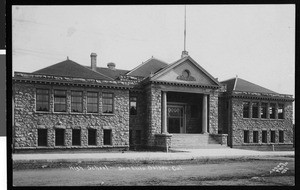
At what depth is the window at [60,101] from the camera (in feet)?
74.9

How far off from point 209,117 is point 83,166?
14.7 metres

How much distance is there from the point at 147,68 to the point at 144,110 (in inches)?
167

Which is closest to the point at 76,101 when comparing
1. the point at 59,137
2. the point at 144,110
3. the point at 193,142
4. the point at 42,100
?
the point at 42,100

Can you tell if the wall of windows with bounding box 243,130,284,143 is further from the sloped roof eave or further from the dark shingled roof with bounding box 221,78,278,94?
the sloped roof eave

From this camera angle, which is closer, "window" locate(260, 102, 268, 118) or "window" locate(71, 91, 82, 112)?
"window" locate(71, 91, 82, 112)

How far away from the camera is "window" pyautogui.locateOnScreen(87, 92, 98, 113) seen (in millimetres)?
23922

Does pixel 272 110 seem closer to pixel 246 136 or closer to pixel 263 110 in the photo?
pixel 263 110

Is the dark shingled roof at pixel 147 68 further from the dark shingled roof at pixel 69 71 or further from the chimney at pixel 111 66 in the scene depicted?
the dark shingled roof at pixel 69 71

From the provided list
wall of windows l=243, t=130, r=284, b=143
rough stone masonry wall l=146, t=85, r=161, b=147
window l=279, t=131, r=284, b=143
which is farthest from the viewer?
window l=279, t=131, r=284, b=143

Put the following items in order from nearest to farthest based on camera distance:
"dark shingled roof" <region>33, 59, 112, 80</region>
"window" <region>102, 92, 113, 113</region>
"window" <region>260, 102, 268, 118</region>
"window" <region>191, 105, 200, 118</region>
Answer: "dark shingled roof" <region>33, 59, 112, 80</region> → "window" <region>102, 92, 113, 113</region> → "window" <region>260, 102, 268, 118</region> → "window" <region>191, 105, 200, 118</region>

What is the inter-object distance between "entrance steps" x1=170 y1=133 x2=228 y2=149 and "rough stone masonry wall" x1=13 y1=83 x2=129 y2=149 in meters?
3.90

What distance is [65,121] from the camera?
23062 millimetres

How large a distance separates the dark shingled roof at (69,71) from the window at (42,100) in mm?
1364

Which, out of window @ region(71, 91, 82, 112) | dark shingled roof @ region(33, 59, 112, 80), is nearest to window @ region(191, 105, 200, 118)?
dark shingled roof @ region(33, 59, 112, 80)
